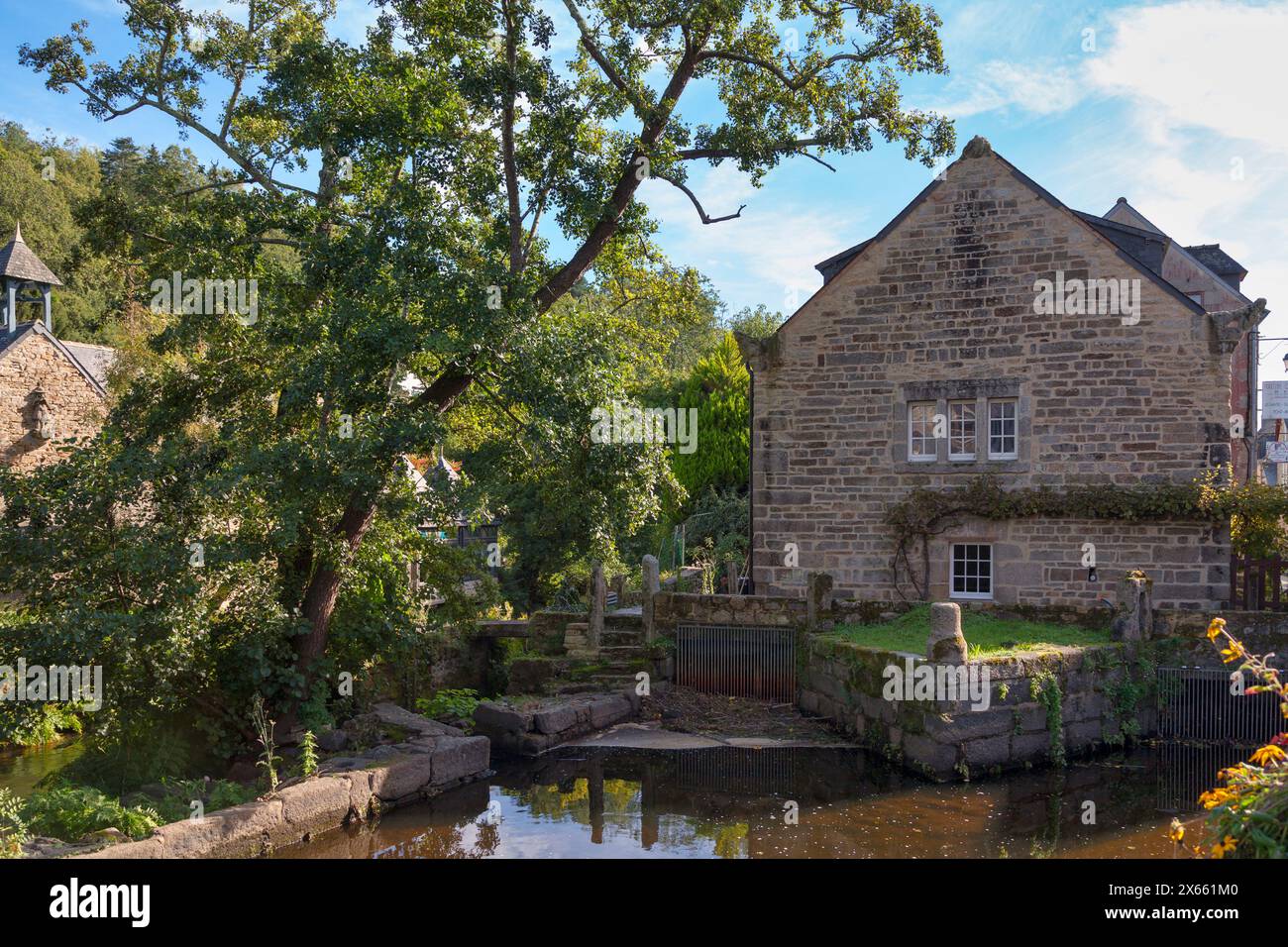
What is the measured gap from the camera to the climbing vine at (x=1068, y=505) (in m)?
14.9

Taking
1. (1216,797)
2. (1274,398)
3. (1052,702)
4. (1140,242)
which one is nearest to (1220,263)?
(1274,398)

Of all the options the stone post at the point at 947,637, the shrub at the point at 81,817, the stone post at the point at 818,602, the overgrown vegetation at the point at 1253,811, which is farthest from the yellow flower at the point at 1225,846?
the stone post at the point at 818,602

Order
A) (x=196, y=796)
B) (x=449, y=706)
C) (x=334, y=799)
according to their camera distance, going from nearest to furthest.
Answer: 1. (x=196, y=796)
2. (x=334, y=799)
3. (x=449, y=706)

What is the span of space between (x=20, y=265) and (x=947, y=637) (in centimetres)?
2485

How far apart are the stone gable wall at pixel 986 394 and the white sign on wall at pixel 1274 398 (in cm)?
1490

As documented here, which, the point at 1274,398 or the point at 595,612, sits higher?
the point at 1274,398

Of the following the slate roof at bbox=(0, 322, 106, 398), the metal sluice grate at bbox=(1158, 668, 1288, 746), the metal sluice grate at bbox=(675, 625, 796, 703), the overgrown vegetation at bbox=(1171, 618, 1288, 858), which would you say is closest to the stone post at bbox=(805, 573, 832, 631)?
the metal sluice grate at bbox=(675, 625, 796, 703)

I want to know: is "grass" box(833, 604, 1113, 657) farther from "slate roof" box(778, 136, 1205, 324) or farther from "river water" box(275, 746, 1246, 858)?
"slate roof" box(778, 136, 1205, 324)

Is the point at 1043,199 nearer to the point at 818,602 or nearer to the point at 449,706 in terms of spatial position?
the point at 818,602

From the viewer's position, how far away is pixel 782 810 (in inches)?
426

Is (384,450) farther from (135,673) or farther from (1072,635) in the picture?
(1072,635)

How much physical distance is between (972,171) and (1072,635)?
7.83m

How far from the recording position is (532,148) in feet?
46.7
